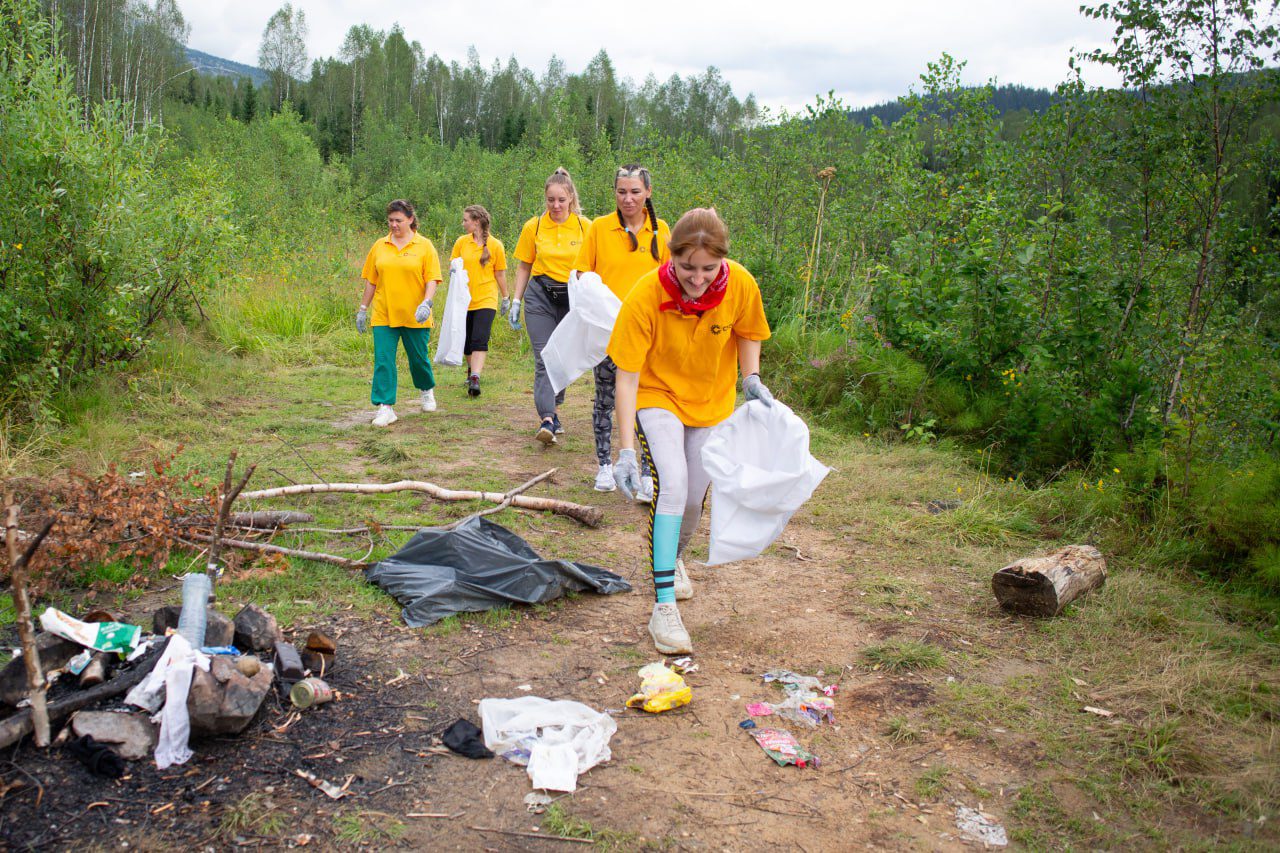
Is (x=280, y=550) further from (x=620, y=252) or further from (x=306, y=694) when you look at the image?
(x=620, y=252)

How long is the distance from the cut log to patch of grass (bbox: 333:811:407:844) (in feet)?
9.79

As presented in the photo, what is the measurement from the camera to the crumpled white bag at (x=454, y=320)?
820 cm

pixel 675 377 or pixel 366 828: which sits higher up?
pixel 675 377

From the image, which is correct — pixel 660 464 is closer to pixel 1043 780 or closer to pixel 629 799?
pixel 629 799

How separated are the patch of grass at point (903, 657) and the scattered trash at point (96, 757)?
8.90 feet

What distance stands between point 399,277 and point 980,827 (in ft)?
20.2

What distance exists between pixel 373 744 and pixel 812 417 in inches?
235

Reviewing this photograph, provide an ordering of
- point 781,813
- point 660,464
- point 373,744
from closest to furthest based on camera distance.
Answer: point 781,813, point 373,744, point 660,464

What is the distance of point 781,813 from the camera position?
266cm

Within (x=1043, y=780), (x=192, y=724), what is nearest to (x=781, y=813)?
(x=1043, y=780)

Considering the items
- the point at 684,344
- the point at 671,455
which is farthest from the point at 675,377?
the point at 671,455

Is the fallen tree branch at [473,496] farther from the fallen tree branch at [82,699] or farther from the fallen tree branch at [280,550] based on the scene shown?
the fallen tree branch at [82,699]

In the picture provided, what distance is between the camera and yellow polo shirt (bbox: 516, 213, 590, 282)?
21.7 ft

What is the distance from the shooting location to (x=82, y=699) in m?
2.68
